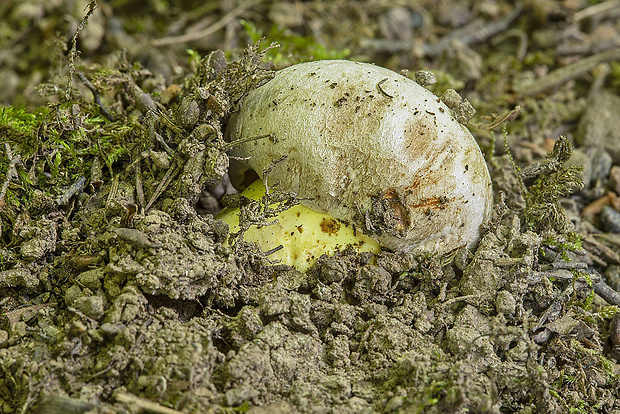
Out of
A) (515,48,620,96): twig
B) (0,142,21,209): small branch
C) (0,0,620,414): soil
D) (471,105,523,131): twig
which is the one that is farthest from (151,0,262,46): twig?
(471,105,523,131): twig

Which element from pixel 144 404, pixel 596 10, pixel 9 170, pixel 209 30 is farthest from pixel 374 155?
pixel 596 10

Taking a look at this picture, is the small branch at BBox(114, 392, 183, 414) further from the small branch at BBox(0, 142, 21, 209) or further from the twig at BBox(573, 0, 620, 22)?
the twig at BBox(573, 0, 620, 22)

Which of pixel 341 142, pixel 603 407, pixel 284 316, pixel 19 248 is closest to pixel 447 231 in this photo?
pixel 341 142

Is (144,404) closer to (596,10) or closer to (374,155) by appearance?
(374,155)

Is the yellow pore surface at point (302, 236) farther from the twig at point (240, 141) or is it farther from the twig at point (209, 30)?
the twig at point (209, 30)

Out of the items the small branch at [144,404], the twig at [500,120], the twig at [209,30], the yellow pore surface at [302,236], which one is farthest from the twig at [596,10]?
the small branch at [144,404]

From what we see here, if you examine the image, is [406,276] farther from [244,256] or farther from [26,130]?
[26,130]
